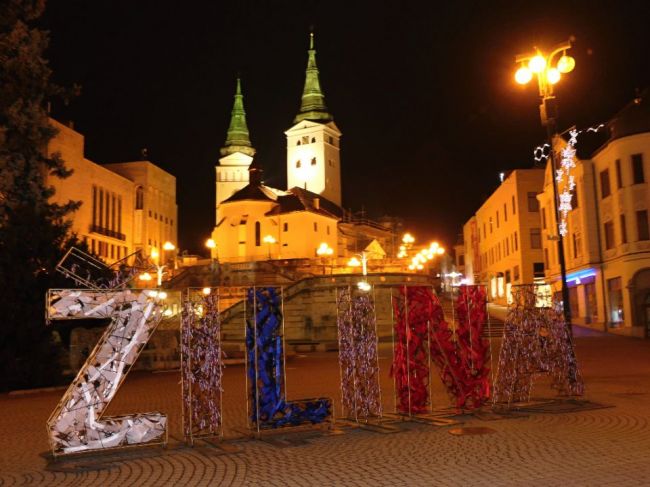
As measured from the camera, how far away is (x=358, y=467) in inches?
333

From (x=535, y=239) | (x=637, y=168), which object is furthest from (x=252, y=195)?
A: (x=637, y=168)

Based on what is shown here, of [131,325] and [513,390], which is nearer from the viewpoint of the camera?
[131,325]

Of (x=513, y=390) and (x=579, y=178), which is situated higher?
(x=579, y=178)

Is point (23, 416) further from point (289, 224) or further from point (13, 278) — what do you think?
point (289, 224)

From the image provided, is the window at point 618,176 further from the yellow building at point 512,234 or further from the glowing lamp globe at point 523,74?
the glowing lamp globe at point 523,74

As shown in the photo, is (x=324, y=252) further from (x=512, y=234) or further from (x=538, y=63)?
(x=538, y=63)

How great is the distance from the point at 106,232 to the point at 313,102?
46340mm

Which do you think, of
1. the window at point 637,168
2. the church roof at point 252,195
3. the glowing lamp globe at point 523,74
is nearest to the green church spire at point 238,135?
the church roof at point 252,195

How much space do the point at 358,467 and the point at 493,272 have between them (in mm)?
60827

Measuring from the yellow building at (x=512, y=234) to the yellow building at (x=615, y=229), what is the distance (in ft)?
23.5

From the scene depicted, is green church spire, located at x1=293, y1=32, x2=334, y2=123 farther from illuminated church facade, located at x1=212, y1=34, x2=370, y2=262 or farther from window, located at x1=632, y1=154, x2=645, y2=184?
window, located at x1=632, y1=154, x2=645, y2=184

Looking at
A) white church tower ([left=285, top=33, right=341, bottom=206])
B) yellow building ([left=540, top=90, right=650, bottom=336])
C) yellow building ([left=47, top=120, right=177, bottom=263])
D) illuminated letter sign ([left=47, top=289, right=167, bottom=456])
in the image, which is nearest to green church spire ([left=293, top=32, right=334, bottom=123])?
white church tower ([left=285, top=33, right=341, bottom=206])

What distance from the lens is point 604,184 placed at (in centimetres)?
3906

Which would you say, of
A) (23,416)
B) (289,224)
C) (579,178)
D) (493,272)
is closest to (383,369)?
(23,416)
